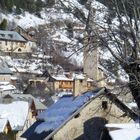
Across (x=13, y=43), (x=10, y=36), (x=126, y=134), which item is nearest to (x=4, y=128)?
(x=126, y=134)

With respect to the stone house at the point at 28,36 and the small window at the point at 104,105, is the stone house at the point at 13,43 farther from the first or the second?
the small window at the point at 104,105

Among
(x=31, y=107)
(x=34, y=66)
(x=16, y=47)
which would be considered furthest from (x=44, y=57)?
(x=31, y=107)

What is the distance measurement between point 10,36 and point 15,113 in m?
89.7

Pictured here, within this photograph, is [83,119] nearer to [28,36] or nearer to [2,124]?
[2,124]

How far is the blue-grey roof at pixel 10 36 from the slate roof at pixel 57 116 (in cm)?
10329

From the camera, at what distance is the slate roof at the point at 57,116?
77.3 ft

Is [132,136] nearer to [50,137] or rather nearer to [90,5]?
[90,5]

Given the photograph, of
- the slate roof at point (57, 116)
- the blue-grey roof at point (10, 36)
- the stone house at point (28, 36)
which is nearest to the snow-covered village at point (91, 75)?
the slate roof at point (57, 116)

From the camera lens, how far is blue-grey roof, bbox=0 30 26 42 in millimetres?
128500

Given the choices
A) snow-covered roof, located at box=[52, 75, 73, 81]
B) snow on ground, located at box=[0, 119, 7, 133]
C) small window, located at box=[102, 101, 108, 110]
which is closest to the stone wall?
small window, located at box=[102, 101, 108, 110]

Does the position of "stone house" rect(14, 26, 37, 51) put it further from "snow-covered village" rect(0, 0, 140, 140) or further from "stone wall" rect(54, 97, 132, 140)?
"stone wall" rect(54, 97, 132, 140)

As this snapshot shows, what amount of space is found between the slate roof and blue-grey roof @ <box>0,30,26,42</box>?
10329 centimetres

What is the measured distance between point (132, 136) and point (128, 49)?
2.46m

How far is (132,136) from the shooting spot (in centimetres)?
1468
